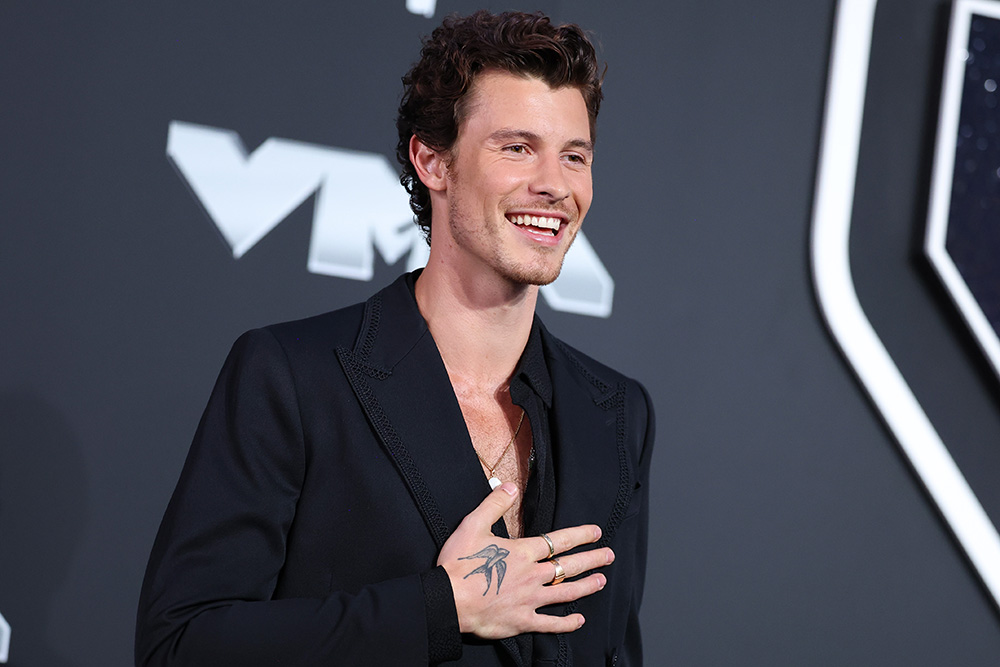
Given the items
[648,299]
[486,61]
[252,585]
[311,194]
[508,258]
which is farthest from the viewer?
[648,299]

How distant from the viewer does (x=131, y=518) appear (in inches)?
95.7

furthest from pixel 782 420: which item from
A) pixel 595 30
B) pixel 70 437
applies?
pixel 70 437

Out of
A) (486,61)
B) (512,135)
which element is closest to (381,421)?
(512,135)

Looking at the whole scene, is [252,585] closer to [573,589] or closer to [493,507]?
[493,507]

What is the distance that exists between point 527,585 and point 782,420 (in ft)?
5.04

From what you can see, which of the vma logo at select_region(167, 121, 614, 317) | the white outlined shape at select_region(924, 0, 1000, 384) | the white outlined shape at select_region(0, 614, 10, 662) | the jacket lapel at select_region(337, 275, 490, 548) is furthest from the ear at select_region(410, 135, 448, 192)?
the white outlined shape at select_region(924, 0, 1000, 384)

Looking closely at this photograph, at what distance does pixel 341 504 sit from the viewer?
1505 mm

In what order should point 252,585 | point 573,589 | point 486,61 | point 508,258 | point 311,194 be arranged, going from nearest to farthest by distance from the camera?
point 252,585, point 573,589, point 508,258, point 486,61, point 311,194

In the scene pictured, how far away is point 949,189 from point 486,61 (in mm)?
1727

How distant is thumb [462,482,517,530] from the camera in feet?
4.80

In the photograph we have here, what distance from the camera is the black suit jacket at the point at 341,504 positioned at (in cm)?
135

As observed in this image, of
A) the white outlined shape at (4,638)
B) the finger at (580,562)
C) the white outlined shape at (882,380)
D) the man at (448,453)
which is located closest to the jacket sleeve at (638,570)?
the man at (448,453)

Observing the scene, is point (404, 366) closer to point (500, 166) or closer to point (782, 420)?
point (500, 166)

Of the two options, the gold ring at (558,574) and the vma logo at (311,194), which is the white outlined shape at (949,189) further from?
the gold ring at (558,574)
